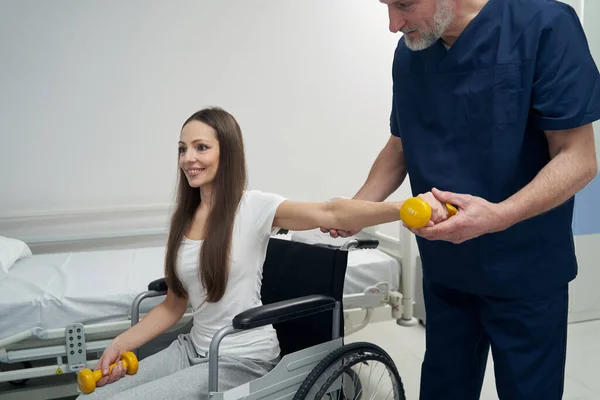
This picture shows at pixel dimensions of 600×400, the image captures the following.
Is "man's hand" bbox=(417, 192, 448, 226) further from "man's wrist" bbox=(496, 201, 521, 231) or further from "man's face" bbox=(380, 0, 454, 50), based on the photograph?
"man's face" bbox=(380, 0, 454, 50)

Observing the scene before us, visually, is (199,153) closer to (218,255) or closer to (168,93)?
(218,255)

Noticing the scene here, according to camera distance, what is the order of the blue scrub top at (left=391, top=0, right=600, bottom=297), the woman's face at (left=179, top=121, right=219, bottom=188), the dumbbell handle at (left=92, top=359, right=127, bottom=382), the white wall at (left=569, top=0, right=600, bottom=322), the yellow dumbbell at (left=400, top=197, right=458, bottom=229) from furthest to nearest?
the white wall at (left=569, top=0, right=600, bottom=322) < the woman's face at (left=179, top=121, right=219, bottom=188) < the dumbbell handle at (left=92, top=359, right=127, bottom=382) < the blue scrub top at (left=391, top=0, right=600, bottom=297) < the yellow dumbbell at (left=400, top=197, right=458, bottom=229)

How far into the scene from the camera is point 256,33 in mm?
2875

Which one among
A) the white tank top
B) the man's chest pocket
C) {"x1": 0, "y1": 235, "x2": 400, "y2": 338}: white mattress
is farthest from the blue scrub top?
{"x1": 0, "y1": 235, "x2": 400, "y2": 338}: white mattress

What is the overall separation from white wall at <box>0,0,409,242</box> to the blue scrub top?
1.89m

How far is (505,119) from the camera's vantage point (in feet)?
3.25

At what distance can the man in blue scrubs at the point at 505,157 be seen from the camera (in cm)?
93

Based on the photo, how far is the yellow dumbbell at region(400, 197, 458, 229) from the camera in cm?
83

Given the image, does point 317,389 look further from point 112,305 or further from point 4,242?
point 4,242

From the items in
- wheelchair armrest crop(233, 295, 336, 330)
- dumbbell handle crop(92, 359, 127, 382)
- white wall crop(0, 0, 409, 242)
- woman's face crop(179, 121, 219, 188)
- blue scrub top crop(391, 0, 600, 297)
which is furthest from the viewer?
white wall crop(0, 0, 409, 242)

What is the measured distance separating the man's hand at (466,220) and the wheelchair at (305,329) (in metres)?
0.47

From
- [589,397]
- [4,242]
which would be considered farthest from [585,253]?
[4,242]

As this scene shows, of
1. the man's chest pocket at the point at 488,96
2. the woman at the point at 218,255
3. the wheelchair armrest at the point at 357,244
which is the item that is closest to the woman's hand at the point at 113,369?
the woman at the point at 218,255

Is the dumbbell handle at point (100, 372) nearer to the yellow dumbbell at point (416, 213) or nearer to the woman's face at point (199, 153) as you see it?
the woman's face at point (199, 153)
